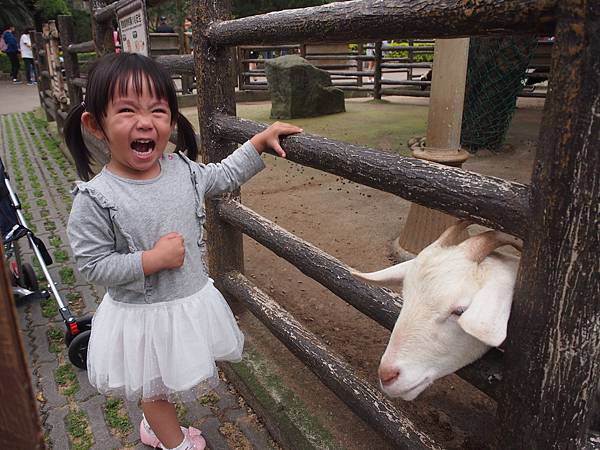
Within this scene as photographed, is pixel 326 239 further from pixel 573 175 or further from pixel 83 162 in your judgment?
pixel 573 175

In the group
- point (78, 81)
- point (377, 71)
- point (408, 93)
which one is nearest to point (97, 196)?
point (78, 81)

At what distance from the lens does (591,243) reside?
36.1 inches

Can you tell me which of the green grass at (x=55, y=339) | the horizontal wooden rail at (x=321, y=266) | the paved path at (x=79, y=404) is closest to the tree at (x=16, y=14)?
the paved path at (x=79, y=404)

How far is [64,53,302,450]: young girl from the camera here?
1.52 metres

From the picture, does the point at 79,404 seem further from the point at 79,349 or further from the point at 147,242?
the point at 147,242

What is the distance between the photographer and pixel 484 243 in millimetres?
1133

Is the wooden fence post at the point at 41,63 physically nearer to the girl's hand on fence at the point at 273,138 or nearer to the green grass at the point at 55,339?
the green grass at the point at 55,339

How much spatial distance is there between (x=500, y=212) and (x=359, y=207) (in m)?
3.55

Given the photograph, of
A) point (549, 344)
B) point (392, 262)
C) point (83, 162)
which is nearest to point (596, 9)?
point (549, 344)

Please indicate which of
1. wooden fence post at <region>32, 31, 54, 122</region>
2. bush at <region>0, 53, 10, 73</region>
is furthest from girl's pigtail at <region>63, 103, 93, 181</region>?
bush at <region>0, 53, 10, 73</region>

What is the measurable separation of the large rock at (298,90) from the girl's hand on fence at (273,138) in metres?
7.00

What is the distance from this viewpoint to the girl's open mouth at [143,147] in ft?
5.08

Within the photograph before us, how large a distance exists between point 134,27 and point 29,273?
1687 mm

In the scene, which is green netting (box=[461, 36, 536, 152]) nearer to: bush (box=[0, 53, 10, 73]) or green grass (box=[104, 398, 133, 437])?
green grass (box=[104, 398, 133, 437])
